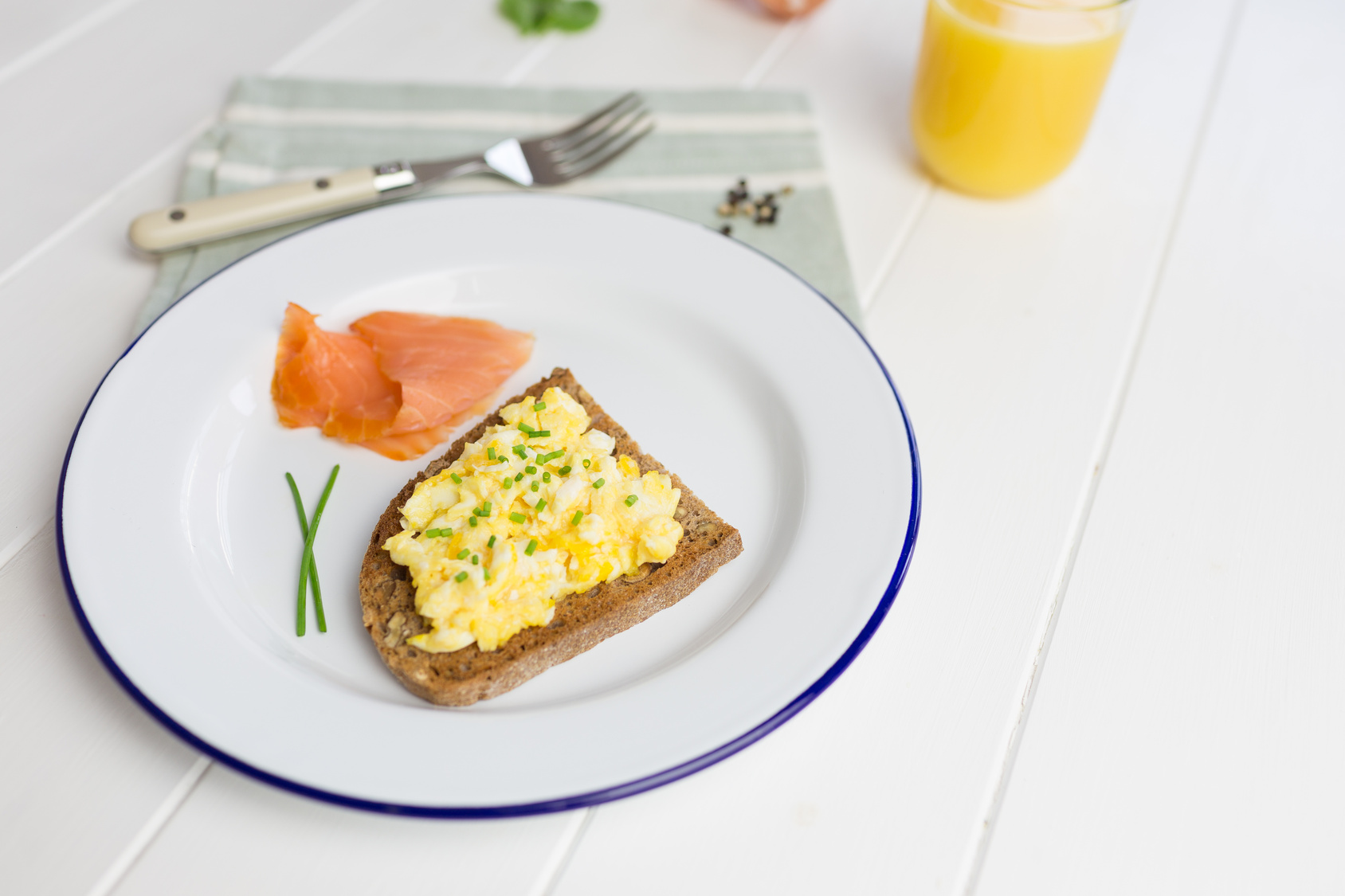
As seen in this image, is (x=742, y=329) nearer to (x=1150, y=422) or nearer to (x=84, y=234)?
(x=1150, y=422)

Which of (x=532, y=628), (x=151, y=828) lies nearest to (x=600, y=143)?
(x=532, y=628)

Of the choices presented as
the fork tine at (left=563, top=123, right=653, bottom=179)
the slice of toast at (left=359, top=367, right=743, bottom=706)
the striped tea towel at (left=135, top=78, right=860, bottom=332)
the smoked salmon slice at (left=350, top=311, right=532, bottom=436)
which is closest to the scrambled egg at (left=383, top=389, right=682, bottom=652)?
the slice of toast at (left=359, top=367, right=743, bottom=706)

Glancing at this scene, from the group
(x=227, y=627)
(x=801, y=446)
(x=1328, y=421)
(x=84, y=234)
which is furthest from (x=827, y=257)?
(x=84, y=234)

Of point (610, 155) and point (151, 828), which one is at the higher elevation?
point (610, 155)

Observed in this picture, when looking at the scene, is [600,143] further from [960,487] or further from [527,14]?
[960,487]

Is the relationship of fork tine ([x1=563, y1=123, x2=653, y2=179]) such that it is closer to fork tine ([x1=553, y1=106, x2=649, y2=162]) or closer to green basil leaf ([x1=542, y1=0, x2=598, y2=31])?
fork tine ([x1=553, y1=106, x2=649, y2=162])

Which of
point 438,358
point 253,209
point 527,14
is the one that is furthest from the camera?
point 527,14

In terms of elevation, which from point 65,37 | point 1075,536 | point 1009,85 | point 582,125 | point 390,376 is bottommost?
point 1075,536
